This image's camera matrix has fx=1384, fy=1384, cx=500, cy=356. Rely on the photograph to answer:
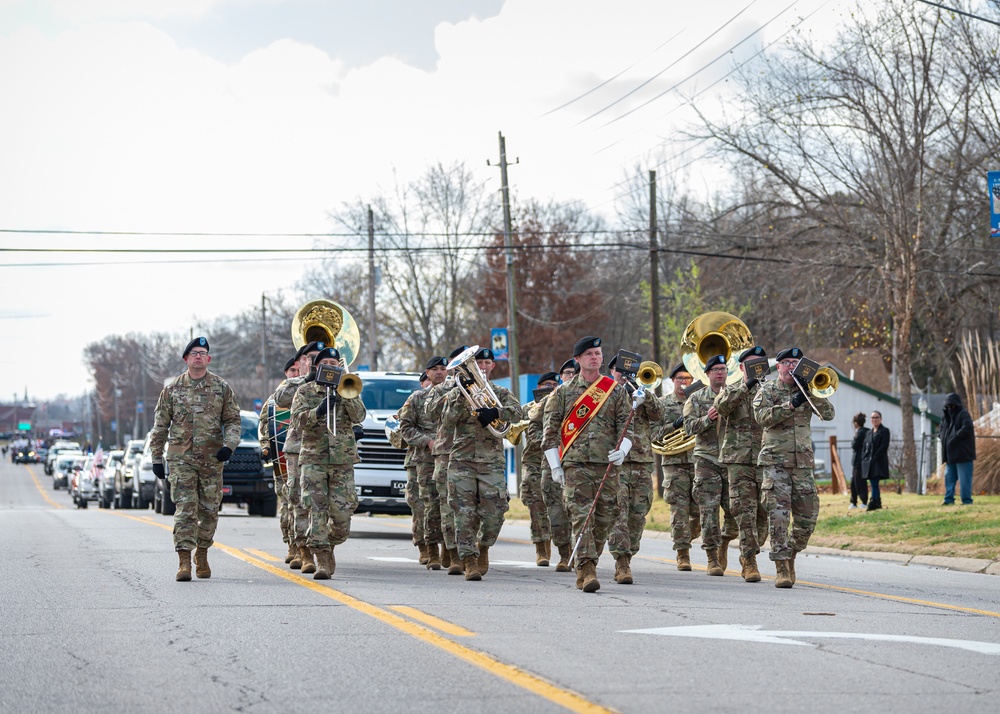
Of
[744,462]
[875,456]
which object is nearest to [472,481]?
[744,462]

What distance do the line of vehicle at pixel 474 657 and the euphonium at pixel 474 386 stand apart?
216 cm

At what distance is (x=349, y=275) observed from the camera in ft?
221

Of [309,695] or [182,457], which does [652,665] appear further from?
[182,457]

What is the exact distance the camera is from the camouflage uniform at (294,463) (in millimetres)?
13031

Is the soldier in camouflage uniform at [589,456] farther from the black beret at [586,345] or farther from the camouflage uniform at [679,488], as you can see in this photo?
the camouflage uniform at [679,488]

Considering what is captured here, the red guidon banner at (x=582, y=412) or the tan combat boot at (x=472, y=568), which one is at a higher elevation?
the red guidon banner at (x=582, y=412)

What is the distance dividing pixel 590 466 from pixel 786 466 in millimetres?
2020

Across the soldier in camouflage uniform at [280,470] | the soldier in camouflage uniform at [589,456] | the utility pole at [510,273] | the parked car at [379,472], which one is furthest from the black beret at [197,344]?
the utility pole at [510,273]

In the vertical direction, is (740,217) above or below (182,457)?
above

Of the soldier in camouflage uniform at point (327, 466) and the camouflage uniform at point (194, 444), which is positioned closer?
the soldier in camouflage uniform at point (327, 466)

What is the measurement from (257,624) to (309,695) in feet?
8.87

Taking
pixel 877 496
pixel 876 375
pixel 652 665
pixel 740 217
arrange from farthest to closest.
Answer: pixel 876 375 → pixel 740 217 → pixel 877 496 → pixel 652 665

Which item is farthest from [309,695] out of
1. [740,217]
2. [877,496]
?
[740,217]

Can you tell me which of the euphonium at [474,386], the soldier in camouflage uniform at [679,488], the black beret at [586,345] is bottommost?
the soldier in camouflage uniform at [679,488]
